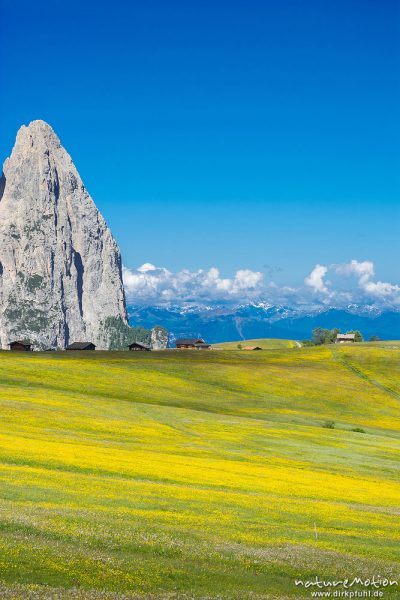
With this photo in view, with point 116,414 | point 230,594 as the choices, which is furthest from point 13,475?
point 116,414

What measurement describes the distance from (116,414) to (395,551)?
56.7 metres

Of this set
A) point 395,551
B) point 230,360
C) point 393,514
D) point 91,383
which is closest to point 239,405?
point 91,383

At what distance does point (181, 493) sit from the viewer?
40969mm

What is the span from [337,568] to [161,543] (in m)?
7.65

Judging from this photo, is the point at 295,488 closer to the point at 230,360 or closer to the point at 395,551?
the point at 395,551

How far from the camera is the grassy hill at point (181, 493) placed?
24953 mm

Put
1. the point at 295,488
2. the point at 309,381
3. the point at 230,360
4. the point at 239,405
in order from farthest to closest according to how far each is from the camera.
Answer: the point at 230,360
the point at 309,381
the point at 239,405
the point at 295,488

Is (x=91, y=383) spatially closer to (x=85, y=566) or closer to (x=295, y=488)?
(x=295, y=488)

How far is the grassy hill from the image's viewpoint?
2495 centimetres

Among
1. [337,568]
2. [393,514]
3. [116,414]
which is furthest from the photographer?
[116,414]

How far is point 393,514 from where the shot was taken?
1693 inches

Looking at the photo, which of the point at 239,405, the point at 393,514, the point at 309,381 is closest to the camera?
the point at 393,514

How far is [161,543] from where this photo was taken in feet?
93.2

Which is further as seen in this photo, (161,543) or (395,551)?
(395,551)
